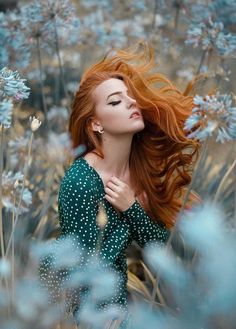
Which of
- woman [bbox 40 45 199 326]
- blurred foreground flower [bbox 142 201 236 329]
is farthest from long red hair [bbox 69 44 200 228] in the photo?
blurred foreground flower [bbox 142 201 236 329]

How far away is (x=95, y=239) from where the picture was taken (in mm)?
2109

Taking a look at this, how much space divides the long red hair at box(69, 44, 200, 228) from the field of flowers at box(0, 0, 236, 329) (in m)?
0.10

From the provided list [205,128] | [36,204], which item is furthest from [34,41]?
[205,128]

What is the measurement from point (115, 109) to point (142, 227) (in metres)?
0.38

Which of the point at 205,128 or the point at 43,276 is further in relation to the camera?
the point at 43,276

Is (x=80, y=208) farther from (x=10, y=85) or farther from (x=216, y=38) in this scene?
(x=216, y=38)

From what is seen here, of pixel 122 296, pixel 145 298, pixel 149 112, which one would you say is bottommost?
pixel 145 298

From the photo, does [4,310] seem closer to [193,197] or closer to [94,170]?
[94,170]

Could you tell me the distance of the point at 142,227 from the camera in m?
2.22

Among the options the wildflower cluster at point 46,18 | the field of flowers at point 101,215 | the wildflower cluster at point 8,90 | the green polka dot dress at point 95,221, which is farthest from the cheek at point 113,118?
the wildflower cluster at point 46,18

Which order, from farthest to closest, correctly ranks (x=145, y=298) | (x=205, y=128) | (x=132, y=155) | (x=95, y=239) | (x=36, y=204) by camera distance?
1. (x=36, y=204)
2. (x=145, y=298)
3. (x=132, y=155)
4. (x=95, y=239)
5. (x=205, y=128)

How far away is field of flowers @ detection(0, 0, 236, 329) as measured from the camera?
118cm

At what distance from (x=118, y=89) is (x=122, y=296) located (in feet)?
2.05

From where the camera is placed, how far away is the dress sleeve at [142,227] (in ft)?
7.15
